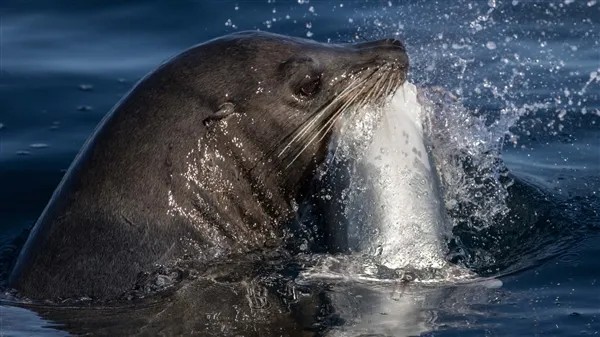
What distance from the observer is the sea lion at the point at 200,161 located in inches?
295

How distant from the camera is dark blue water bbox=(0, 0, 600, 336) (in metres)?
7.29

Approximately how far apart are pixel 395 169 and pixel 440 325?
1081 millimetres

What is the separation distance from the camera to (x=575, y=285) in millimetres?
7840

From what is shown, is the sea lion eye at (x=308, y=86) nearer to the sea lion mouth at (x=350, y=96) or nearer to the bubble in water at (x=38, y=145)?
the sea lion mouth at (x=350, y=96)

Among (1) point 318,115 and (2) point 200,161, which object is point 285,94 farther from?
(2) point 200,161

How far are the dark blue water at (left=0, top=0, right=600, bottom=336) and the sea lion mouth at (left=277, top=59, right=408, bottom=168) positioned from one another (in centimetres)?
113

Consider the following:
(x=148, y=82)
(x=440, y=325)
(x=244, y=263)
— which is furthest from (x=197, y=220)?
(x=440, y=325)

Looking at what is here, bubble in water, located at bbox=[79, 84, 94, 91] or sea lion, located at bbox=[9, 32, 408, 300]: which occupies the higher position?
bubble in water, located at bbox=[79, 84, 94, 91]

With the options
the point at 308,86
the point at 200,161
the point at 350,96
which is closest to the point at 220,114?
the point at 200,161

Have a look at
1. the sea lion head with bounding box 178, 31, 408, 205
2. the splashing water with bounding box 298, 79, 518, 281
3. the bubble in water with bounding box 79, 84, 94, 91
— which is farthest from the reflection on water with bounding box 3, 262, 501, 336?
the bubble in water with bounding box 79, 84, 94, 91

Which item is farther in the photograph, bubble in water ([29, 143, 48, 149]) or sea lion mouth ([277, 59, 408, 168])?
bubble in water ([29, 143, 48, 149])

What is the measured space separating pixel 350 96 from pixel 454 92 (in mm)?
3536

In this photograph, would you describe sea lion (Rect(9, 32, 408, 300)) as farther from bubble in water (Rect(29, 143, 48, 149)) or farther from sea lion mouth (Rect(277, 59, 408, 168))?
bubble in water (Rect(29, 143, 48, 149))

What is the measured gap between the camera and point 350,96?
7.71 metres
